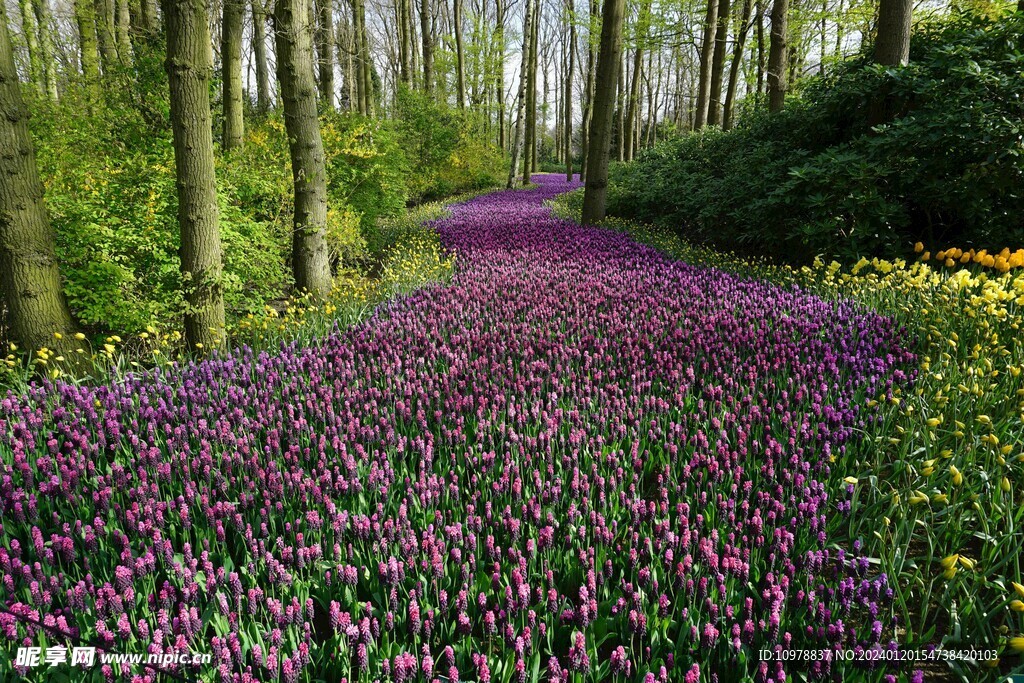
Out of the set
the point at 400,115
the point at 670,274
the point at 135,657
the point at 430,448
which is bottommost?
the point at 135,657

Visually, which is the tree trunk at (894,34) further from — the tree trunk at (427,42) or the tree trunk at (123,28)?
the tree trunk at (427,42)

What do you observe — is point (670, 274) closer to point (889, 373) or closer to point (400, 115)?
point (889, 373)

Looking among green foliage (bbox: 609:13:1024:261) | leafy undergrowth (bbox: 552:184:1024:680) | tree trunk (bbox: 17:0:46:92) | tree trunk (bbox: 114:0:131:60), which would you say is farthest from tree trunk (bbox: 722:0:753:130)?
tree trunk (bbox: 17:0:46:92)

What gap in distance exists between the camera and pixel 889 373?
3.53 metres

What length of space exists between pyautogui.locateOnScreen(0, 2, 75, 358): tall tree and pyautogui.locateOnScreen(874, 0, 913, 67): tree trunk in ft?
30.8

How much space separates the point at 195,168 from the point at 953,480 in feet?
17.4

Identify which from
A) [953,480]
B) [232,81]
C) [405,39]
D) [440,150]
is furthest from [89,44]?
[953,480]

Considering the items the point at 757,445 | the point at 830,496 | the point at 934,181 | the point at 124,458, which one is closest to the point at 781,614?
the point at 830,496

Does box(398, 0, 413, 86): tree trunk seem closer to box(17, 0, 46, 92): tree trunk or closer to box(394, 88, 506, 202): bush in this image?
box(394, 88, 506, 202): bush

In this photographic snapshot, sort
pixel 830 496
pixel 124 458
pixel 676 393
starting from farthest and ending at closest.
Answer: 1. pixel 676 393
2. pixel 124 458
3. pixel 830 496

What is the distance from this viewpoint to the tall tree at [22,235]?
13.9 feet

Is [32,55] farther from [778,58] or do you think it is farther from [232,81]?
[778,58]

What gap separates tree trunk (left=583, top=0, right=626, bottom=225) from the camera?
10438mm

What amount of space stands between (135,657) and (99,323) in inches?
197
